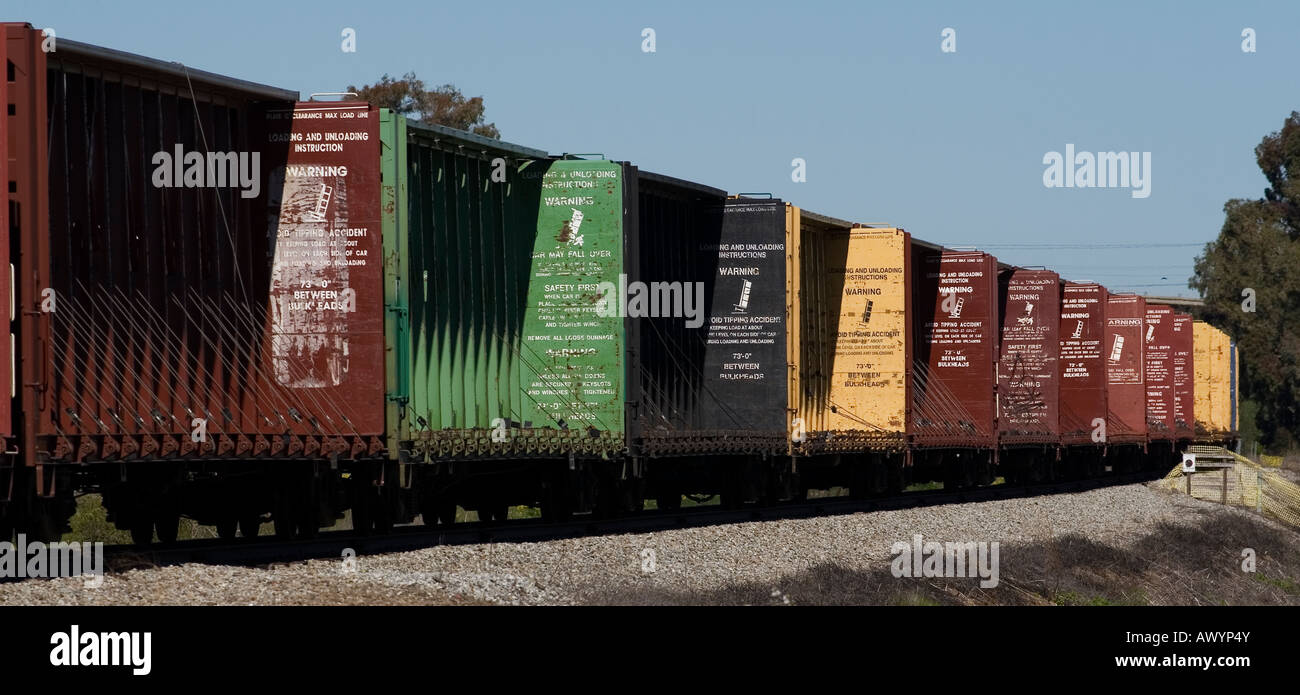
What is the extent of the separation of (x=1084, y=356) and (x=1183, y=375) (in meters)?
14.7

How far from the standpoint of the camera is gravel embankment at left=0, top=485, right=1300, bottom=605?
12.1 m

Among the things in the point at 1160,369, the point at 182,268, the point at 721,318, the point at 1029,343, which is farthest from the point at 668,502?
the point at 1160,369

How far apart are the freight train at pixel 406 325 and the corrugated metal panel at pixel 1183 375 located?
825 inches

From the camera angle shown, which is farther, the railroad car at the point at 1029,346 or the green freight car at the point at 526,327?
the railroad car at the point at 1029,346

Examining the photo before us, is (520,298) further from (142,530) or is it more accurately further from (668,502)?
(668,502)

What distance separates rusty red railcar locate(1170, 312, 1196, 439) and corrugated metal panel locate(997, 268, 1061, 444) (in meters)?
15.8

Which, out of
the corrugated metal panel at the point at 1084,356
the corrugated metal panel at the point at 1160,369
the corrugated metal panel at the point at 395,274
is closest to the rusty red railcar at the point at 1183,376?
the corrugated metal panel at the point at 1160,369

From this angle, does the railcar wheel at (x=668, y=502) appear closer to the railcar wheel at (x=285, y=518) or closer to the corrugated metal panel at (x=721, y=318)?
the corrugated metal panel at (x=721, y=318)

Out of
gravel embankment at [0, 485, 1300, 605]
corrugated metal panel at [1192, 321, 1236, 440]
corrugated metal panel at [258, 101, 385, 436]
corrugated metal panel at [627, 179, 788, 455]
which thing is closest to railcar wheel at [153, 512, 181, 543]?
corrugated metal panel at [258, 101, 385, 436]

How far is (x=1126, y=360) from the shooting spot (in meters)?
44.8

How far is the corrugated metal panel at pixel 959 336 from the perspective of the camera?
33.5 m
